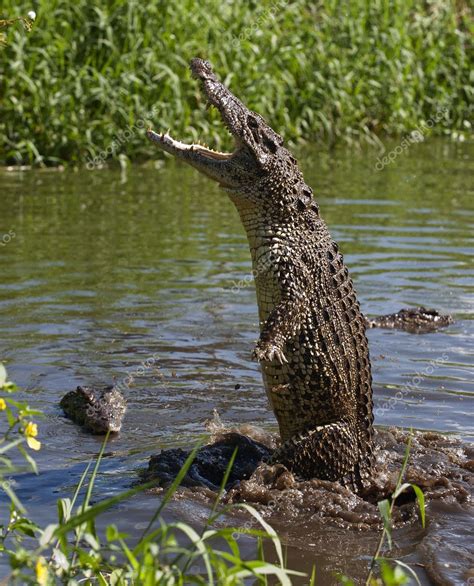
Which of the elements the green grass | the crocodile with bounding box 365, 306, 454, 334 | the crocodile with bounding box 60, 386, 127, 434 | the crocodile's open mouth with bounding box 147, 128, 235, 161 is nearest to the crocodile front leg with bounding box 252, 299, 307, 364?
the crocodile's open mouth with bounding box 147, 128, 235, 161

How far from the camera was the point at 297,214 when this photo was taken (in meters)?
5.77

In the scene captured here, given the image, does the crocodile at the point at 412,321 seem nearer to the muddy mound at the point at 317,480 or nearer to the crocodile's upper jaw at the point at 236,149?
the muddy mound at the point at 317,480

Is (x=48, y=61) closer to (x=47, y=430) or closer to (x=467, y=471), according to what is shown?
(x=47, y=430)

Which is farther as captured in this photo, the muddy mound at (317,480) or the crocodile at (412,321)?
the crocodile at (412,321)

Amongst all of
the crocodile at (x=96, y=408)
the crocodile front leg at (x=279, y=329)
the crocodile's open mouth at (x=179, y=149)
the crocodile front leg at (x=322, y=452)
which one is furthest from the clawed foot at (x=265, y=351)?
the crocodile at (x=96, y=408)

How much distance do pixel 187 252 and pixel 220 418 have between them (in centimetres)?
432

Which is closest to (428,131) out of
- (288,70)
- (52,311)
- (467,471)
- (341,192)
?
(288,70)

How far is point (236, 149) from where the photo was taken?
237 inches

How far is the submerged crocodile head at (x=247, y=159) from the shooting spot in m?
5.85

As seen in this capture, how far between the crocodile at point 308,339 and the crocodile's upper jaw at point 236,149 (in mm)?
114

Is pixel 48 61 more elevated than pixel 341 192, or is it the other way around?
pixel 48 61

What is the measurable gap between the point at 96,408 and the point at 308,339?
4.94ft

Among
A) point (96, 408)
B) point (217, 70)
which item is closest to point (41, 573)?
point (96, 408)

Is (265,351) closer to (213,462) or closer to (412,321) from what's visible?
(213,462)
